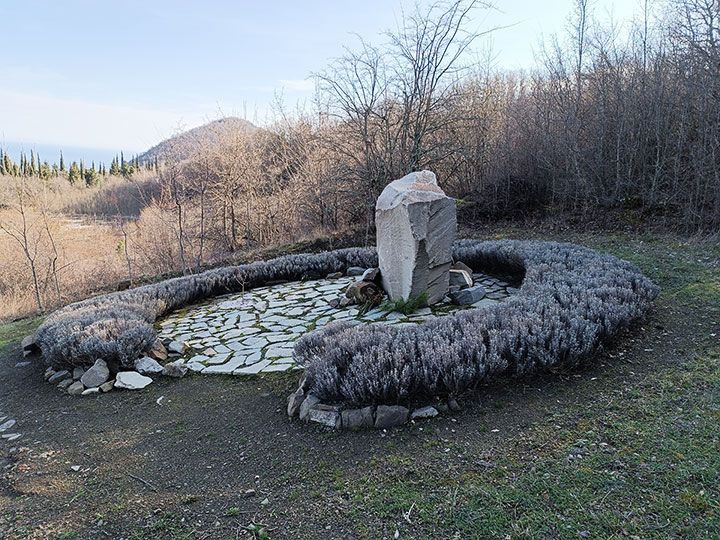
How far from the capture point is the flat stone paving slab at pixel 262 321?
13.4 ft

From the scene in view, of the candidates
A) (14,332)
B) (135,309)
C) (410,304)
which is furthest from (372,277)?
(14,332)

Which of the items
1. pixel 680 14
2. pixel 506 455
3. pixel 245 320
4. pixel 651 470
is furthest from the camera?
pixel 680 14

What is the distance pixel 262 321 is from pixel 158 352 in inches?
47.5

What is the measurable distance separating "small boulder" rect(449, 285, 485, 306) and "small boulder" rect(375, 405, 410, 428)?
8.13 ft

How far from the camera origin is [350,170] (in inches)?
354

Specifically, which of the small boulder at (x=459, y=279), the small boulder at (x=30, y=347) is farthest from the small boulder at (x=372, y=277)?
the small boulder at (x=30, y=347)

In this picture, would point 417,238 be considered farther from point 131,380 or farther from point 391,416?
point 131,380

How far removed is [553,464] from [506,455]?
0.76ft

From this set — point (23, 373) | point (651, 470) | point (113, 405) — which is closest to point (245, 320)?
point (113, 405)

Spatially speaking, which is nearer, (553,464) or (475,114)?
(553,464)

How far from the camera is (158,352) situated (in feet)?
14.0

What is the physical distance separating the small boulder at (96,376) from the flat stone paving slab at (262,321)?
2.25 ft

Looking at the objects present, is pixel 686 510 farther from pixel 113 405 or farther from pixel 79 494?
pixel 113 405

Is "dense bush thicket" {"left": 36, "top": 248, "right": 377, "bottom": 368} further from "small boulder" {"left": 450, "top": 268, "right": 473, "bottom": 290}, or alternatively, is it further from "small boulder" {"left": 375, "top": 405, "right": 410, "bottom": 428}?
"small boulder" {"left": 375, "top": 405, "right": 410, "bottom": 428}
